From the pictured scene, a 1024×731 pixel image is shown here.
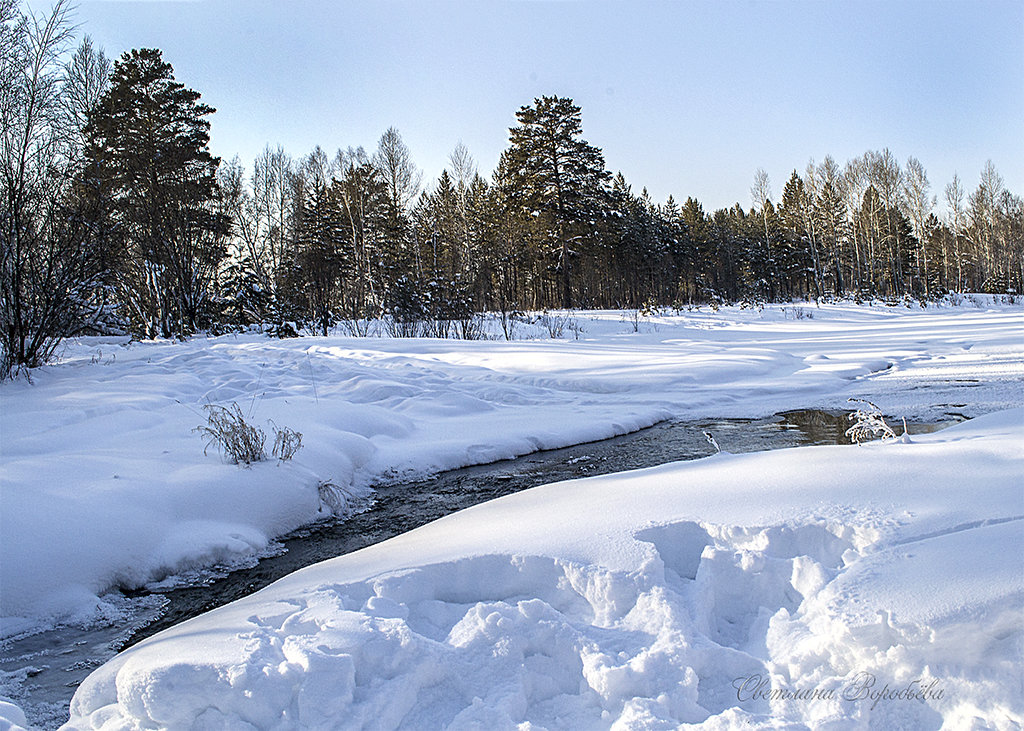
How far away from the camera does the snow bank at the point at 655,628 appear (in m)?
1.81

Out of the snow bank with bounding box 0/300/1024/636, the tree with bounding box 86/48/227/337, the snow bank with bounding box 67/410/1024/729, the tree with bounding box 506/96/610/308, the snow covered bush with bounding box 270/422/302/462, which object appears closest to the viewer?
the snow bank with bounding box 67/410/1024/729

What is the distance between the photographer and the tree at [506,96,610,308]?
1102 inches

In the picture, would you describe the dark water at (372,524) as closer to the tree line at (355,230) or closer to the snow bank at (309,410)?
the snow bank at (309,410)

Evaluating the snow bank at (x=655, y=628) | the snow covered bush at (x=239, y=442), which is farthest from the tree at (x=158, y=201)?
the snow bank at (x=655, y=628)

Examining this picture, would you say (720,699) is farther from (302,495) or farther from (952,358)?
(952,358)

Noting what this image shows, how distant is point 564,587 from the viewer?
243cm

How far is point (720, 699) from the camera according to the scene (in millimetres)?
1893

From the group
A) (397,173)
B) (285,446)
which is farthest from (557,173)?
(285,446)

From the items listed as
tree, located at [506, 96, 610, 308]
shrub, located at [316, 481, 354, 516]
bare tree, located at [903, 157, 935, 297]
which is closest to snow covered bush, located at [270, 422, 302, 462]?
shrub, located at [316, 481, 354, 516]

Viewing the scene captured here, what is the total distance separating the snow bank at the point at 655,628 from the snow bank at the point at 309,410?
1299 millimetres

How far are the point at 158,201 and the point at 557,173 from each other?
56.6 ft

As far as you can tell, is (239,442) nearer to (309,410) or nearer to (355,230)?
(309,410)

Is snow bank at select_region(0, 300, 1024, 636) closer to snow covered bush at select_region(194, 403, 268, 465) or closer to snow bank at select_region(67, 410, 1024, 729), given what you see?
snow covered bush at select_region(194, 403, 268, 465)

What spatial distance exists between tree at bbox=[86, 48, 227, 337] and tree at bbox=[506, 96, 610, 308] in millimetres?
13777
